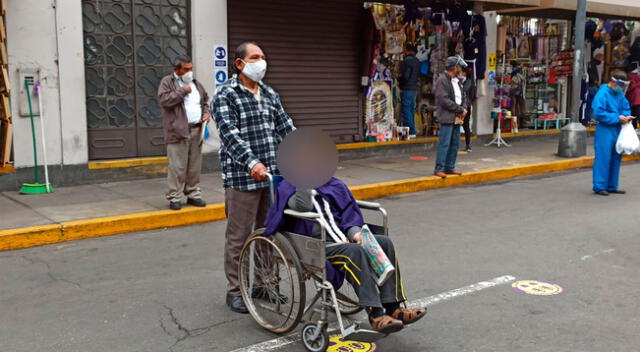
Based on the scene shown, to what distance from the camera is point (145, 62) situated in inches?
407

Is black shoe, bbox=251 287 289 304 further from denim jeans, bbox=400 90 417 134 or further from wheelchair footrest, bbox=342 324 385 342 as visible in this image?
denim jeans, bbox=400 90 417 134

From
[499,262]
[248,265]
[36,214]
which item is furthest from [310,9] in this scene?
[248,265]

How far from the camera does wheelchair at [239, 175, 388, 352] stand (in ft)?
12.5

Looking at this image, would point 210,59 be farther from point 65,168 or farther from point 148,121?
point 65,168

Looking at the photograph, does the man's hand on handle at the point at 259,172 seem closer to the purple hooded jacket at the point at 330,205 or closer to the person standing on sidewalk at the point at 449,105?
the purple hooded jacket at the point at 330,205

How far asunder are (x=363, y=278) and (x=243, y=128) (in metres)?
1.47

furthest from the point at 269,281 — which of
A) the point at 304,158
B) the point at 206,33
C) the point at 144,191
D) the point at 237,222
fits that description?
the point at 206,33

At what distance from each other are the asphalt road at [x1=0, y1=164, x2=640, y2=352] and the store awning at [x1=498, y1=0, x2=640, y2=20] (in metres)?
7.05

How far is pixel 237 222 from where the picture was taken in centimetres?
466

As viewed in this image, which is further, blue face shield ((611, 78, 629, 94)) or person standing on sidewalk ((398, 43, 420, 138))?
person standing on sidewalk ((398, 43, 420, 138))

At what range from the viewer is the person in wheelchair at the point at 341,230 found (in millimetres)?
3723

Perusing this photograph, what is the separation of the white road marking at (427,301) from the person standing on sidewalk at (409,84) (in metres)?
8.95

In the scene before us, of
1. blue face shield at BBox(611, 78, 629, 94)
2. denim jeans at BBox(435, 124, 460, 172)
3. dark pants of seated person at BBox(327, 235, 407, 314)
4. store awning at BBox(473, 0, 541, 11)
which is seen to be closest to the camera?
dark pants of seated person at BBox(327, 235, 407, 314)

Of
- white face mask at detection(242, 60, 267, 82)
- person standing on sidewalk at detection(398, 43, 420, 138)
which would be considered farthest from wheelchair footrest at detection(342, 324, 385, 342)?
person standing on sidewalk at detection(398, 43, 420, 138)
